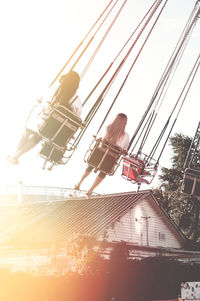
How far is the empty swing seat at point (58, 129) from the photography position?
20.3 ft

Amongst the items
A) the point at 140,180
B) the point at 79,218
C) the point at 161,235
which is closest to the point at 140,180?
the point at 140,180

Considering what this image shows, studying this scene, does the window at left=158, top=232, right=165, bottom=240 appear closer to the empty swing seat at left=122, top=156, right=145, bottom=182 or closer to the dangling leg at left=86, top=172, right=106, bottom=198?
the empty swing seat at left=122, top=156, right=145, bottom=182

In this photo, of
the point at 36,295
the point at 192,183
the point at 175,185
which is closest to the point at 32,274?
the point at 36,295

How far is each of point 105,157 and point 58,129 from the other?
1.28 m

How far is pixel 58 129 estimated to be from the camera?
6254mm

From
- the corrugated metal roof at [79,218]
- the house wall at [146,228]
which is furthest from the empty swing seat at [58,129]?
the house wall at [146,228]

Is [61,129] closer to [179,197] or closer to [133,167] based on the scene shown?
[133,167]

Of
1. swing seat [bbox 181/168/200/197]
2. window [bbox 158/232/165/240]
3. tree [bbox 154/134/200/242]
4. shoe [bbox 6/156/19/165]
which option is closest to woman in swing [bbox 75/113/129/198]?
shoe [bbox 6/156/19/165]

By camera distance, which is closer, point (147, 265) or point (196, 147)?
point (196, 147)

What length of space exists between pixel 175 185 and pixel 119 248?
859 inches

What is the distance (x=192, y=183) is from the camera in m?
7.93

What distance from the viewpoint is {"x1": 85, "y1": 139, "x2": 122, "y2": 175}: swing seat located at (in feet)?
22.9

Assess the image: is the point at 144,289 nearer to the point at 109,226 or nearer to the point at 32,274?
the point at 32,274

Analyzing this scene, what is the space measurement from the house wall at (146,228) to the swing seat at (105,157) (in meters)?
14.0
